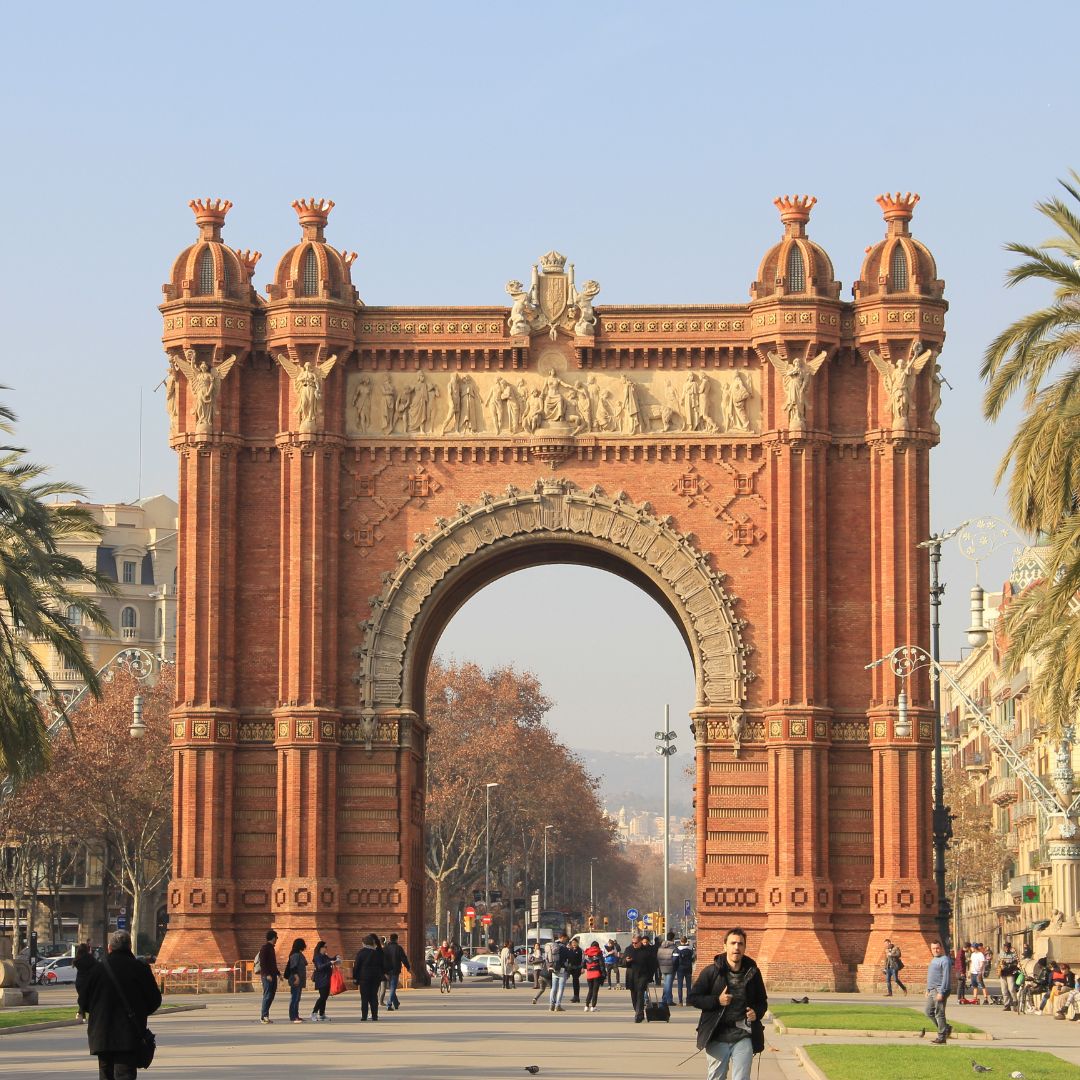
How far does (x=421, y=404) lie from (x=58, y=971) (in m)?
31.1

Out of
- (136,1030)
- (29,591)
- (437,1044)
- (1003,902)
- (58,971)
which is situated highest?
(29,591)

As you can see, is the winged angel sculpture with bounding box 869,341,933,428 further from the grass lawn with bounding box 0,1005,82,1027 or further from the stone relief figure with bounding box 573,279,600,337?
the grass lawn with bounding box 0,1005,82,1027

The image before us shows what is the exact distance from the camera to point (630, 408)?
51969 mm

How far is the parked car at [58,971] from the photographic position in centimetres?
7438

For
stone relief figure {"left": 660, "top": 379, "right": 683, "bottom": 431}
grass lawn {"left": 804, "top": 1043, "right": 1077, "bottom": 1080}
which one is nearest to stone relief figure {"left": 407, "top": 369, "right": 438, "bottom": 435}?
stone relief figure {"left": 660, "top": 379, "right": 683, "bottom": 431}

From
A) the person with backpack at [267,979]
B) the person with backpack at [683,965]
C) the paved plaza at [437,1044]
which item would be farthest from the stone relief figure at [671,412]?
the person with backpack at [267,979]

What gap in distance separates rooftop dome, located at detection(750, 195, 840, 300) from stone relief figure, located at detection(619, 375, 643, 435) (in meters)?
3.36

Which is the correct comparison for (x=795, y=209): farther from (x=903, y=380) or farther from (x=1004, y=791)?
(x=1004, y=791)

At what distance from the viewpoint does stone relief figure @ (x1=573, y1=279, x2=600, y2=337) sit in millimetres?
51969

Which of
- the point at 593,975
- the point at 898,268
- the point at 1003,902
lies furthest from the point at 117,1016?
the point at 1003,902

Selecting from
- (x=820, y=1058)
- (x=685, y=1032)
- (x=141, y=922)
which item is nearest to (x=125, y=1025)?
(x=820, y=1058)

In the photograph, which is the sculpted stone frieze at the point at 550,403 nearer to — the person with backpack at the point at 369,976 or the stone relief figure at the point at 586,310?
the stone relief figure at the point at 586,310

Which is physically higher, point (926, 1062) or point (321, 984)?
point (926, 1062)

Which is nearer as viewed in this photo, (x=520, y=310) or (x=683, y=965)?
(x=683, y=965)
